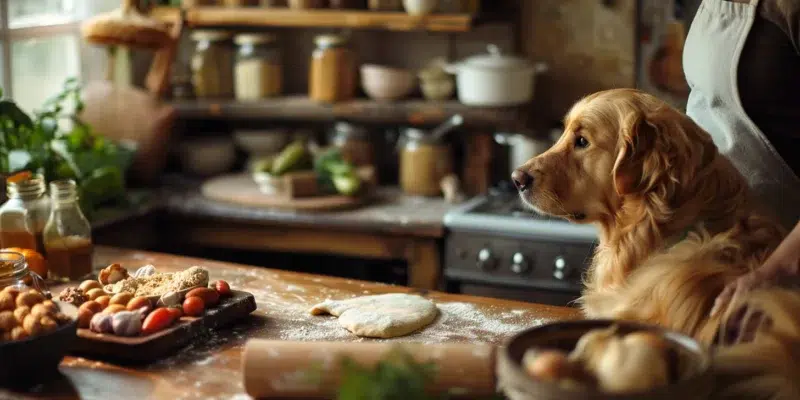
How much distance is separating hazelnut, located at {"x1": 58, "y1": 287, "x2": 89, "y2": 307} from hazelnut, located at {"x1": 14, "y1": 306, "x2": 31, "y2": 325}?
22 centimetres

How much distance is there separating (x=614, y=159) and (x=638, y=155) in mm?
86

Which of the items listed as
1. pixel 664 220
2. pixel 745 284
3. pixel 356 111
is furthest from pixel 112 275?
pixel 356 111

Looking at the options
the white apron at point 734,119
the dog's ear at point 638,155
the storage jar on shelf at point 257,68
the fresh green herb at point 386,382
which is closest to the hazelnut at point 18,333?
the fresh green herb at point 386,382

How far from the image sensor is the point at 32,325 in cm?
177

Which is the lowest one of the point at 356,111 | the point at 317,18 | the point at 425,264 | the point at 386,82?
the point at 425,264

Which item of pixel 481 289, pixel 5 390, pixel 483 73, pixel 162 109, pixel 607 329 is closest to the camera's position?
pixel 607 329

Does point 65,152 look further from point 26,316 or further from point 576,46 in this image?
point 576,46

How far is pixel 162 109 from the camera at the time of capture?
3871mm

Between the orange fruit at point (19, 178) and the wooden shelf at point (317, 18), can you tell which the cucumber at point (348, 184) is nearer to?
the wooden shelf at point (317, 18)

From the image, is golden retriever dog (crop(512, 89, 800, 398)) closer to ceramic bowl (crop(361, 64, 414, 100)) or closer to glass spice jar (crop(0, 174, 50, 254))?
glass spice jar (crop(0, 174, 50, 254))

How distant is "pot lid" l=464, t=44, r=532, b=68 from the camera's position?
3645 millimetres

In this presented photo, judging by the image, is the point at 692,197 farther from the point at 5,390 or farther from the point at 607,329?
the point at 5,390

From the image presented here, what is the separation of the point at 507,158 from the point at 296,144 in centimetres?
85

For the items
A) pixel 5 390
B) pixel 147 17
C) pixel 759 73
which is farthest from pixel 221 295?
pixel 147 17
